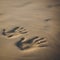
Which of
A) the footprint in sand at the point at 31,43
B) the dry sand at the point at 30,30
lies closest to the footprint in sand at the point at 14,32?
the dry sand at the point at 30,30

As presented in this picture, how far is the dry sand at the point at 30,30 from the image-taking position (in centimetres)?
174

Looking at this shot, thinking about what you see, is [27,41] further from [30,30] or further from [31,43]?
[30,30]

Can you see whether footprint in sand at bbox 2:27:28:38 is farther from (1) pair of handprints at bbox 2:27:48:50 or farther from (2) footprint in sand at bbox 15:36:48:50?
(2) footprint in sand at bbox 15:36:48:50

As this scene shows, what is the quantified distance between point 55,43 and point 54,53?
0.46 feet

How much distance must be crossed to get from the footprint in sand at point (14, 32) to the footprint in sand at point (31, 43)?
12 cm

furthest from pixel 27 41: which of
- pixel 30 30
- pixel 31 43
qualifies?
pixel 30 30

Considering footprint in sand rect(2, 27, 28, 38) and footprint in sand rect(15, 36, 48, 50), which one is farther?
footprint in sand rect(2, 27, 28, 38)

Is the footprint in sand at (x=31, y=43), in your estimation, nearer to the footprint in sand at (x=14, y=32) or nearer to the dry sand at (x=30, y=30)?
A: the dry sand at (x=30, y=30)

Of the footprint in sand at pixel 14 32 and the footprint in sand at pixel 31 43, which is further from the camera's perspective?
the footprint in sand at pixel 14 32

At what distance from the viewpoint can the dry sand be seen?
1.74m

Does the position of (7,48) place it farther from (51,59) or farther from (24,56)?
(51,59)

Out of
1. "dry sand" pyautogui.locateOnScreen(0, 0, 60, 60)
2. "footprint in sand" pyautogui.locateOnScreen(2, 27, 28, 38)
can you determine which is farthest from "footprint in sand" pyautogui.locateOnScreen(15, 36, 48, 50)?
"footprint in sand" pyautogui.locateOnScreen(2, 27, 28, 38)

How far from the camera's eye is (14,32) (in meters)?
2.09


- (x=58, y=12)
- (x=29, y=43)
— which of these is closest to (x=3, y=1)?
(x=58, y=12)
